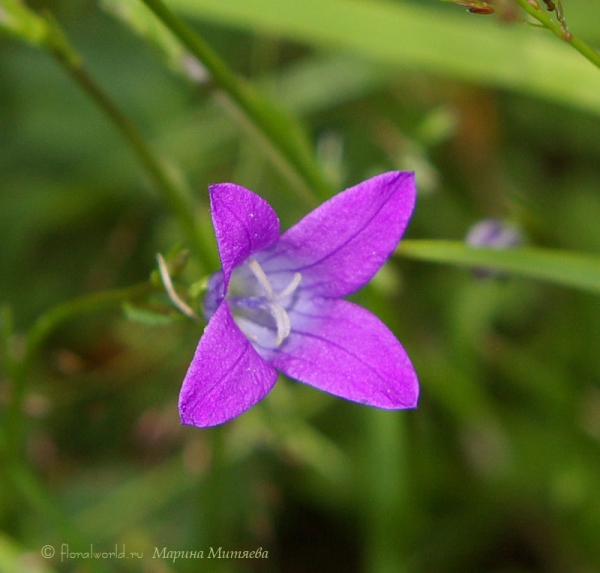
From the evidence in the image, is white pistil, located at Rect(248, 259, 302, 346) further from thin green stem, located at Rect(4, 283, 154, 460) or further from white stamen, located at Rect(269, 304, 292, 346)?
thin green stem, located at Rect(4, 283, 154, 460)

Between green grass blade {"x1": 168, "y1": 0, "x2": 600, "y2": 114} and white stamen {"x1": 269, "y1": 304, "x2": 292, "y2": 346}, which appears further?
green grass blade {"x1": 168, "y1": 0, "x2": 600, "y2": 114}

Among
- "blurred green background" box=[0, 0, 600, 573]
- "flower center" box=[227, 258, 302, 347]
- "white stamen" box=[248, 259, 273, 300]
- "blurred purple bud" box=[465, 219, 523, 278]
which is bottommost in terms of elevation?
"blurred green background" box=[0, 0, 600, 573]

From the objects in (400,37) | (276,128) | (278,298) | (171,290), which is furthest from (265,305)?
(400,37)

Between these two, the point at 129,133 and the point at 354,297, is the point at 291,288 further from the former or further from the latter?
the point at 354,297

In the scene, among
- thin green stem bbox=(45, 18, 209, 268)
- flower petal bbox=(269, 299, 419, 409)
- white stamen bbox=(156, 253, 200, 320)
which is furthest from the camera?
thin green stem bbox=(45, 18, 209, 268)

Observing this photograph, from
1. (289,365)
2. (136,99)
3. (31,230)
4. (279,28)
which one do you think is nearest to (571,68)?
(279,28)

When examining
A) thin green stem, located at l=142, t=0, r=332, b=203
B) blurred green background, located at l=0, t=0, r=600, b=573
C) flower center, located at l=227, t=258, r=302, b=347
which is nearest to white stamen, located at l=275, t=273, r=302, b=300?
flower center, located at l=227, t=258, r=302, b=347

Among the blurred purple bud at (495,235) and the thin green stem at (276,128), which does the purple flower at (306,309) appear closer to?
the thin green stem at (276,128)
